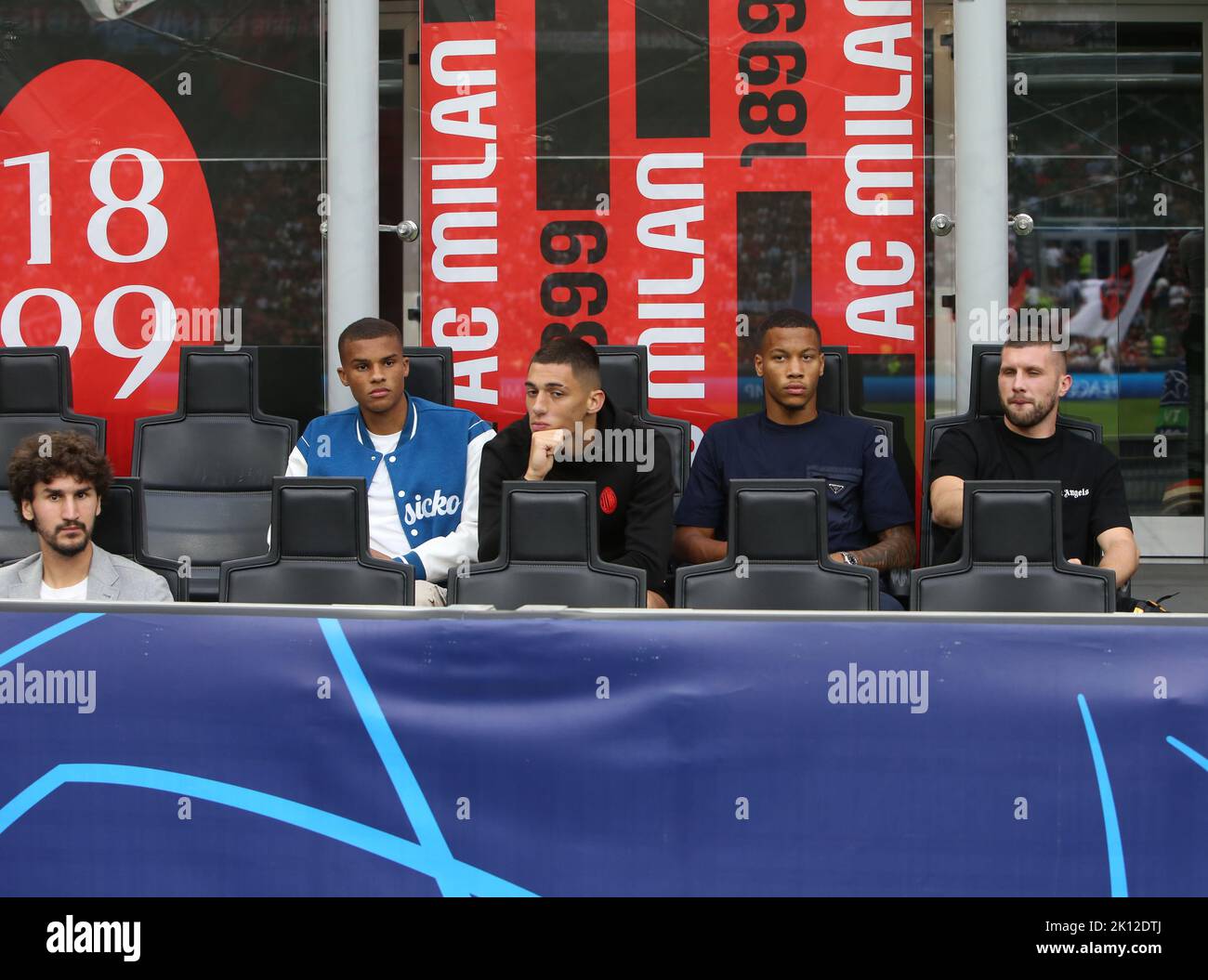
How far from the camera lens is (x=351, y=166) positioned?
18.1ft

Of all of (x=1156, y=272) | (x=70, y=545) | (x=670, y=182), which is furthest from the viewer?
(x=1156, y=272)

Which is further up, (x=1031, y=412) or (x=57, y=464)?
(x=1031, y=412)

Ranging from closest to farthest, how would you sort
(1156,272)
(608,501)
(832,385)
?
(608,501), (832,385), (1156,272)

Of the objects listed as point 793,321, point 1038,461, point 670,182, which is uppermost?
point 670,182

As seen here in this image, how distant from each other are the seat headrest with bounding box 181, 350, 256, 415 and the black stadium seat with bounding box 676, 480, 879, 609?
2.20 m

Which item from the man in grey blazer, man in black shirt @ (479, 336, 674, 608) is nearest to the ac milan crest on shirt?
man in black shirt @ (479, 336, 674, 608)

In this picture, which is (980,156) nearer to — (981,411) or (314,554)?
(981,411)

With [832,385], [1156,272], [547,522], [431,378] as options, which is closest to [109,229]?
[431,378]

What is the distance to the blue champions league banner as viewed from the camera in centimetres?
253

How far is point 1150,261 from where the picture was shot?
264 inches

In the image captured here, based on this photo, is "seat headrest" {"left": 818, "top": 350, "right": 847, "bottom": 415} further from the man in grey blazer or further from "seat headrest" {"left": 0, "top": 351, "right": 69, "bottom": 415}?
"seat headrest" {"left": 0, "top": 351, "right": 69, "bottom": 415}

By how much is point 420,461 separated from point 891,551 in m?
1.49

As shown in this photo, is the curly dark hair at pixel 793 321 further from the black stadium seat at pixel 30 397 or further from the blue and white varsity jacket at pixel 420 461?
the black stadium seat at pixel 30 397
